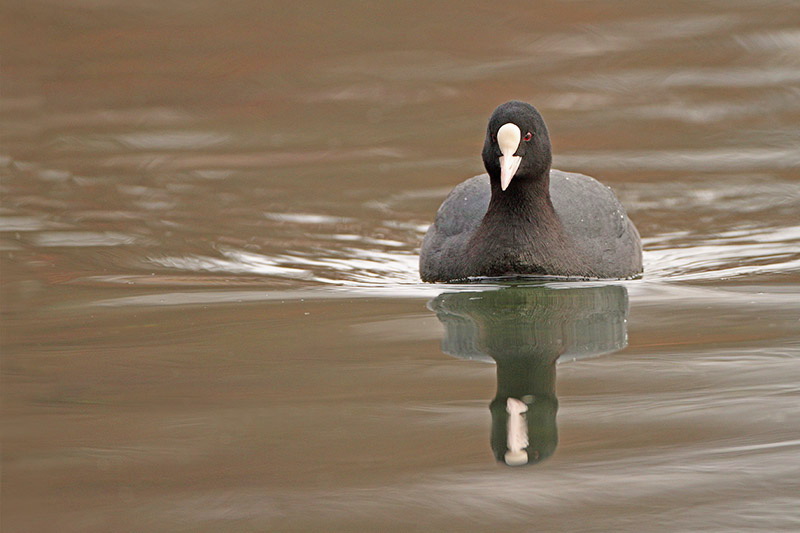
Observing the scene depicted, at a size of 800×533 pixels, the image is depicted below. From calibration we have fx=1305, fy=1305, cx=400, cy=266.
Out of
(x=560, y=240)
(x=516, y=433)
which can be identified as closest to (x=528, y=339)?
(x=516, y=433)

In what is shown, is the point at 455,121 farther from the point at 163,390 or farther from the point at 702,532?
the point at 702,532

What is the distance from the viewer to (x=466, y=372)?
450cm

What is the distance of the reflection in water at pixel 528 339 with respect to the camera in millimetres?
3844

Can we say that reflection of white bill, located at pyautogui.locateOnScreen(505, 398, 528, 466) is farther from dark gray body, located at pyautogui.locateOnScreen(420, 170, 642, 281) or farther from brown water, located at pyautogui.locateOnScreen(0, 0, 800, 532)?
dark gray body, located at pyautogui.locateOnScreen(420, 170, 642, 281)

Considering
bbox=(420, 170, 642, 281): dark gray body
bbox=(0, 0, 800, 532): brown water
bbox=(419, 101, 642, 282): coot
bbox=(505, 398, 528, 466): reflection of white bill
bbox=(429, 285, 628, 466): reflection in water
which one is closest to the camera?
bbox=(0, 0, 800, 532): brown water

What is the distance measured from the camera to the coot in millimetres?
6156

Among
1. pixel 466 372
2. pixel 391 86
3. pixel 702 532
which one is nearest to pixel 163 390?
pixel 466 372

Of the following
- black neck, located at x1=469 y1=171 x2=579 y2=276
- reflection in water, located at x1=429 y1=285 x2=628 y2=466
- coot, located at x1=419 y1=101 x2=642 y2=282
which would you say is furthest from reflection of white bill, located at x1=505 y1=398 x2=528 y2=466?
black neck, located at x1=469 y1=171 x2=579 y2=276

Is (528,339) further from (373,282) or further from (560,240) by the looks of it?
(373,282)

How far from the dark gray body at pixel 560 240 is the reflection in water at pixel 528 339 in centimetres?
18

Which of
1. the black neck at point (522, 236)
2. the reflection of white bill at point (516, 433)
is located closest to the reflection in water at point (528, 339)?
the reflection of white bill at point (516, 433)

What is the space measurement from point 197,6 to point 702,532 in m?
10.2

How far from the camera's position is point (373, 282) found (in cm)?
655

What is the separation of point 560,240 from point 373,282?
962 mm
